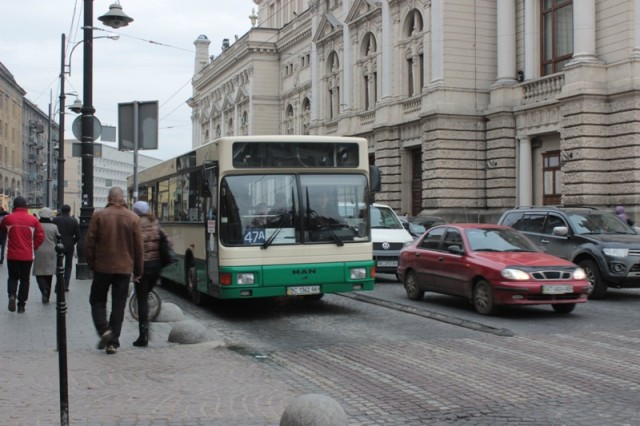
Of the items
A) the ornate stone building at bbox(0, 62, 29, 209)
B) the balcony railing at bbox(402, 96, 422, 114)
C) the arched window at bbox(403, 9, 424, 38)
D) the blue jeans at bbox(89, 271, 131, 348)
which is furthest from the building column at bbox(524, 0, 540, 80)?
the ornate stone building at bbox(0, 62, 29, 209)

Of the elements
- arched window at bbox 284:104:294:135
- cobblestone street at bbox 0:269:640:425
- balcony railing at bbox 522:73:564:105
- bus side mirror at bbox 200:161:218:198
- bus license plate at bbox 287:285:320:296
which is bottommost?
cobblestone street at bbox 0:269:640:425

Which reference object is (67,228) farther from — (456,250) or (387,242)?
(456,250)

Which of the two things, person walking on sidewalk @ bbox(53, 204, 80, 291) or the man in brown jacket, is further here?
person walking on sidewalk @ bbox(53, 204, 80, 291)

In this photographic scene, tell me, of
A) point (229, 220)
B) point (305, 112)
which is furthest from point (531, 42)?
point (305, 112)

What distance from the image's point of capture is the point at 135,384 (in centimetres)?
730

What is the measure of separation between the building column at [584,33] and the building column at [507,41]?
503 cm

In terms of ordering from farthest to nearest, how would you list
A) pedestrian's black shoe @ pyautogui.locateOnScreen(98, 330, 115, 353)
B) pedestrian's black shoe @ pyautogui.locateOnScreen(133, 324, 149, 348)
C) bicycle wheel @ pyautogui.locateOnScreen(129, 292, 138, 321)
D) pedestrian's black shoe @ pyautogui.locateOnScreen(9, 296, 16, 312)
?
pedestrian's black shoe @ pyautogui.locateOnScreen(9, 296, 16, 312) < bicycle wheel @ pyautogui.locateOnScreen(129, 292, 138, 321) < pedestrian's black shoe @ pyautogui.locateOnScreen(133, 324, 149, 348) < pedestrian's black shoe @ pyautogui.locateOnScreen(98, 330, 115, 353)

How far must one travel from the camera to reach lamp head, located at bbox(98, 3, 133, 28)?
15859 millimetres

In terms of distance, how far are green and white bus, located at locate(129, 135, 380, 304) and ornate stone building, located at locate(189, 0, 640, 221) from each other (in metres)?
17.5

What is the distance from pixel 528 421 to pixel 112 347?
4.78 m

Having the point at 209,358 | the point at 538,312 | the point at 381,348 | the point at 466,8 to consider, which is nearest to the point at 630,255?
the point at 538,312

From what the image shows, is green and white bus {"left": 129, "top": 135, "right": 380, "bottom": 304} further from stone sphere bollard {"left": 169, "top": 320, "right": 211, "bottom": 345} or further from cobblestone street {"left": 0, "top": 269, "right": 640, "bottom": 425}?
stone sphere bollard {"left": 169, "top": 320, "right": 211, "bottom": 345}

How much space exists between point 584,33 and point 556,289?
62.7 feet

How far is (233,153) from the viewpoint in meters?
12.0
